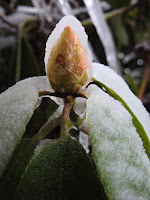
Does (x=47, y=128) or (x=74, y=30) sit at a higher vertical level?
(x=74, y=30)

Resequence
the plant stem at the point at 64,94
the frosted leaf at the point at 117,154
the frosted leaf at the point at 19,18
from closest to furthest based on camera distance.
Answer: the frosted leaf at the point at 117,154 → the plant stem at the point at 64,94 → the frosted leaf at the point at 19,18

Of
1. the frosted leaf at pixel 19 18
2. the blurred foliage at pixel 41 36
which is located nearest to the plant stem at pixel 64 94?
the blurred foliage at pixel 41 36

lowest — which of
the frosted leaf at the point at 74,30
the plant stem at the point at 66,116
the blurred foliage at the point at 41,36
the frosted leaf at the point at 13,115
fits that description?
the blurred foliage at the point at 41,36

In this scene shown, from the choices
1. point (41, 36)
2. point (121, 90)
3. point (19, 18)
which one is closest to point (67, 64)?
point (121, 90)

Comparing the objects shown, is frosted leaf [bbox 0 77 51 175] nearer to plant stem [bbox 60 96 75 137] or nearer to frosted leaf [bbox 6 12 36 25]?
plant stem [bbox 60 96 75 137]

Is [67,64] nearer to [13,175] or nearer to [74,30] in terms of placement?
[74,30]

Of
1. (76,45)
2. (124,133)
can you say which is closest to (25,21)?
(76,45)

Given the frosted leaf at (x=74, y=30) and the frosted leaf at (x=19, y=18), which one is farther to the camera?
the frosted leaf at (x=19, y=18)

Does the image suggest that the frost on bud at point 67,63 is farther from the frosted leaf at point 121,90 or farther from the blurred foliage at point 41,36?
the blurred foliage at point 41,36

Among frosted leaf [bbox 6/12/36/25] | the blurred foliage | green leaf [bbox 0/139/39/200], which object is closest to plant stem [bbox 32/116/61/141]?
green leaf [bbox 0/139/39/200]
